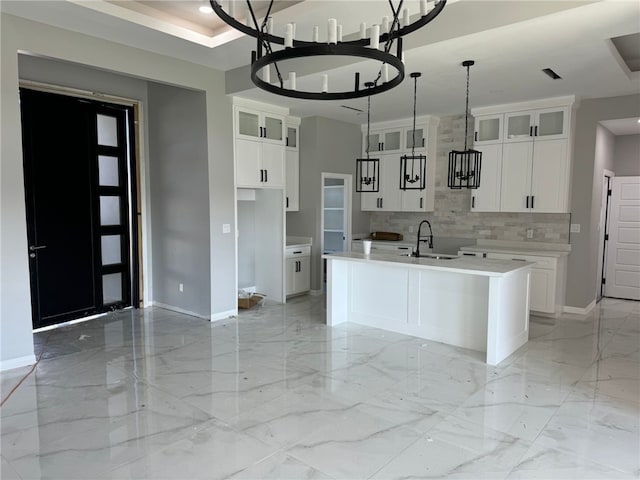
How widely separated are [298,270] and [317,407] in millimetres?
3692

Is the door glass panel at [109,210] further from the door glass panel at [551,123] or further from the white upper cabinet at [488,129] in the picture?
the door glass panel at [551,123]

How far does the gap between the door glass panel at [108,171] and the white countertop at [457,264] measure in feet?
10.7

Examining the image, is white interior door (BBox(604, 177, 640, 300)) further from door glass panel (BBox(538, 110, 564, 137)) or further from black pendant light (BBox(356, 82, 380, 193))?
black pendant light (BBox(356, 82, 380, 193))

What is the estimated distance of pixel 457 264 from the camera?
4359mm

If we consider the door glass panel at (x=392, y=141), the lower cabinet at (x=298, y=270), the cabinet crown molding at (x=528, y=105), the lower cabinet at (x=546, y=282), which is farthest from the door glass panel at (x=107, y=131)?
the lower cabinet at (x=546, y=282)

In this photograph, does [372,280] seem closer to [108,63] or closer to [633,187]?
[108,63]

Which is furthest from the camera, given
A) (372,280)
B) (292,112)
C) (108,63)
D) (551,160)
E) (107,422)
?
(292,112)

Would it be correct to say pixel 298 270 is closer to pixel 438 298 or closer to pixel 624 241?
→ pixel 438 298

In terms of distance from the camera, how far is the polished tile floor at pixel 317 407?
2.50 metres

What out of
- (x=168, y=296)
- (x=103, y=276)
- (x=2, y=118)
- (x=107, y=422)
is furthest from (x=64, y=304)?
(x=107, y=422)

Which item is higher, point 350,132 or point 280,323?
point 350,132

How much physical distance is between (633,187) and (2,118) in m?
8.25

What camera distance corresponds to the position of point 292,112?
6.43 metres

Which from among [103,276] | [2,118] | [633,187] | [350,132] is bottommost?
[103,276]
